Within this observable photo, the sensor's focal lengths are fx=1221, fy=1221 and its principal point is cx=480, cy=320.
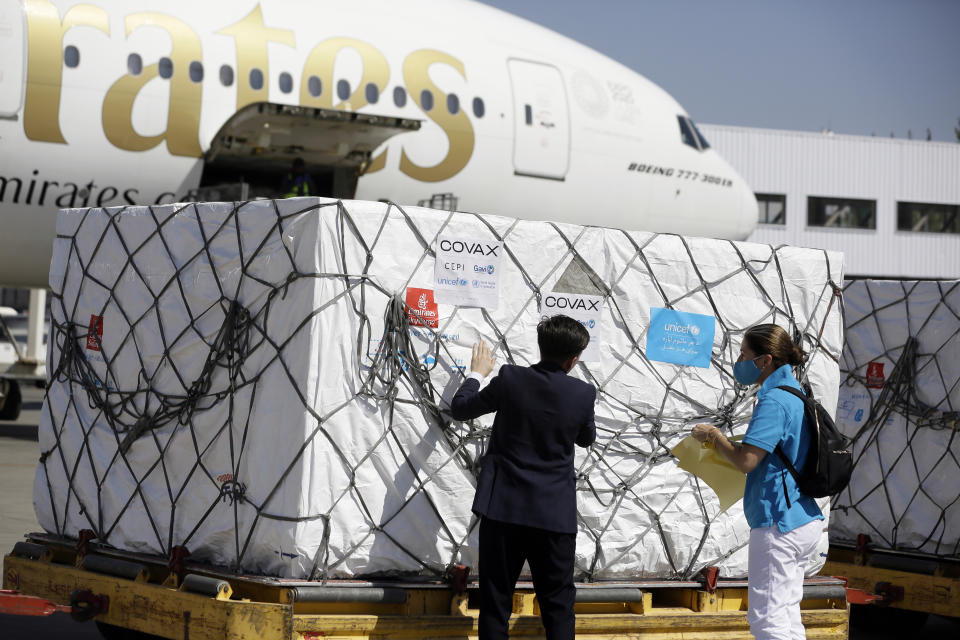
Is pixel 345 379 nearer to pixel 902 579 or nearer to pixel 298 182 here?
pixel 902 579

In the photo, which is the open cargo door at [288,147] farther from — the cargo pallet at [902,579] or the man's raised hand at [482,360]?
the man's raised hand at [482,360]

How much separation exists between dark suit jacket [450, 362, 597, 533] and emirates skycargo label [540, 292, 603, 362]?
1.90 ft

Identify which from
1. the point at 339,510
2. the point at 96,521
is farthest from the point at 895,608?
the point at 96,521

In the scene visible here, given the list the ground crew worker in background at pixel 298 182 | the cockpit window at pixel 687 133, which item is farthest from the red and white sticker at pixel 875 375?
the cockpit window at pixel 687 133

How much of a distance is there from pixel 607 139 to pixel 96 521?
41.9ft

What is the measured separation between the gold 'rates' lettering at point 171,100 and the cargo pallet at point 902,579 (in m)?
9.39

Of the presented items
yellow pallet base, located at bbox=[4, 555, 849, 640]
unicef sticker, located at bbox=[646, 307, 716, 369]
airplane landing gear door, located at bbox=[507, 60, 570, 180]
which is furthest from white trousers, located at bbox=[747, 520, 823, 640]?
airplane landing gear door, located at bbox=[507, 60, 570, 180]

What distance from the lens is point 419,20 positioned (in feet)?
52.9

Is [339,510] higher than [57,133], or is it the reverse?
[57,133]

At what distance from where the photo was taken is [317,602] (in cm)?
501

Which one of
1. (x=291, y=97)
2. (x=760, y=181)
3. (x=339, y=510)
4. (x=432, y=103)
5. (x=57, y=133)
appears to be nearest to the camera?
(x=339, y=510)

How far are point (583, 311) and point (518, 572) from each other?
131cm

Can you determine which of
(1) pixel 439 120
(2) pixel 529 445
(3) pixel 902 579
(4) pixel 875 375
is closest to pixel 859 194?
(1) pixel 439 120

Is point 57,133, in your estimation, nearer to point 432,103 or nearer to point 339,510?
point 432,103
